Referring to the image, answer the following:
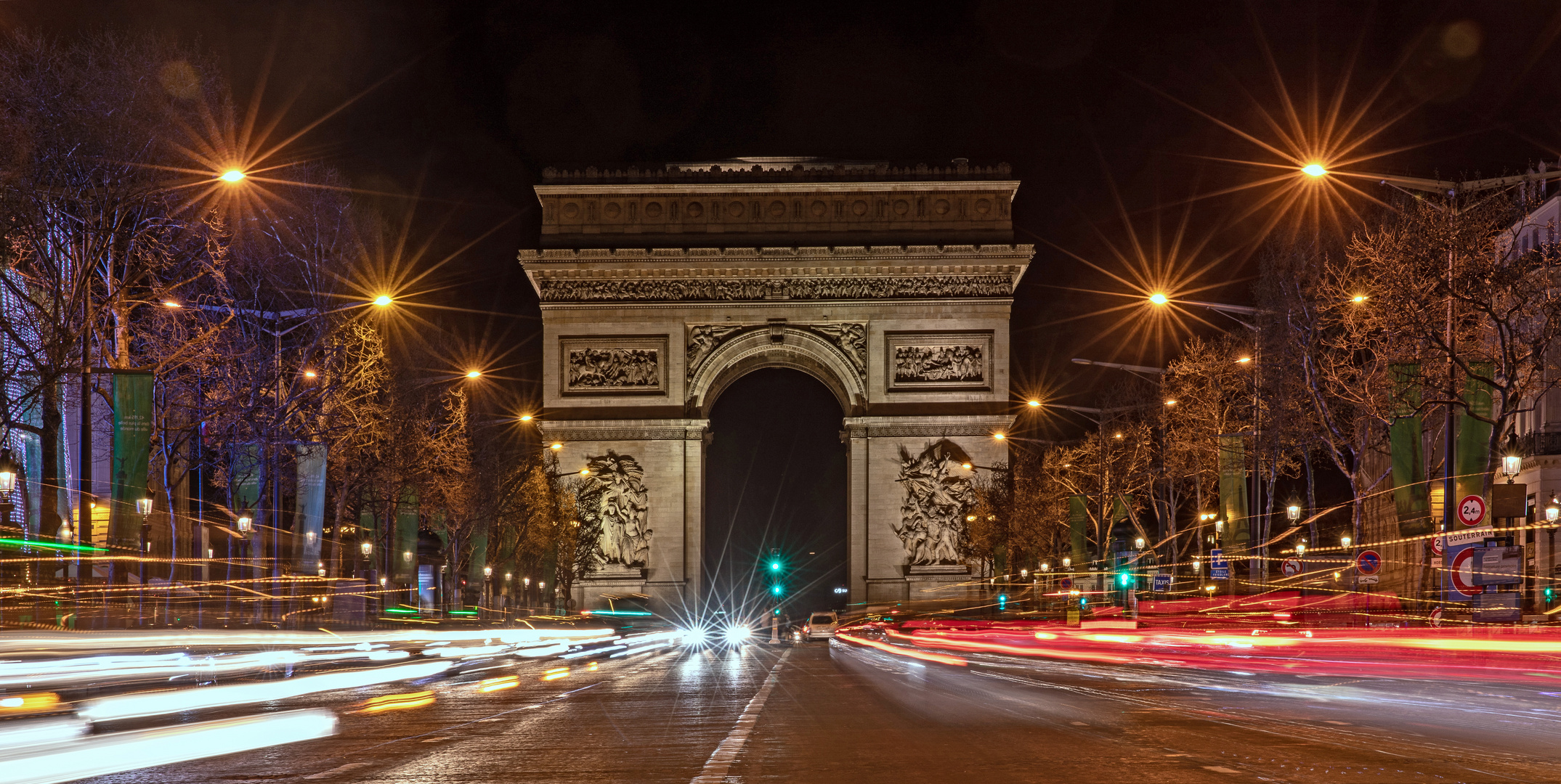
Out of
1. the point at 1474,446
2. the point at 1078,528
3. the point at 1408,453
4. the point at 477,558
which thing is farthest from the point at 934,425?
the point at 1474,446

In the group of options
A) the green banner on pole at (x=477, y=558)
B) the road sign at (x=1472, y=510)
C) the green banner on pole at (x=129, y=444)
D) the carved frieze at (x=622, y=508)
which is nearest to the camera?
the road sign at (x=1472, y=510)

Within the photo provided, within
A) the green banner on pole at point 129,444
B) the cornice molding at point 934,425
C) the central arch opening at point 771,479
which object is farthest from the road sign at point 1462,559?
the central arch opening at point 771,479

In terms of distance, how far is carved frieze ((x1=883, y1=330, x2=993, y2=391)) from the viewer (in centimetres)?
6756

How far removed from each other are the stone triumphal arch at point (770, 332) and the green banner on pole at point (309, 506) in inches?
1177

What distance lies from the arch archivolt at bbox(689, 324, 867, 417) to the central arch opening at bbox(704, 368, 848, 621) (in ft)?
75.1

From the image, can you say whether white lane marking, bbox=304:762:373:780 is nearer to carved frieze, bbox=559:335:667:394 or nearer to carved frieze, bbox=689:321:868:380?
carved frieze, bbox=689:321:868:380

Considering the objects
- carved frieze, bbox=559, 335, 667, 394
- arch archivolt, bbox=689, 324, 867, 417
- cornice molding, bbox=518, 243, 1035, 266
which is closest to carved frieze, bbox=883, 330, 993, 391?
arch archivolt, bbox=689, 324, 867, 417

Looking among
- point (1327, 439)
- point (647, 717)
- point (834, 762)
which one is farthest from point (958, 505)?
point (834, 762)

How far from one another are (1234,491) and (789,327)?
2874 cm

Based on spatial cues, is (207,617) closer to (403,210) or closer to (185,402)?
(185,402)

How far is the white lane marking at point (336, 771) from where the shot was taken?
9867mm

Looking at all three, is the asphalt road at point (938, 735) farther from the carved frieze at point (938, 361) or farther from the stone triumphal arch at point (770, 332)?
the carved frieze at point (938, 361)

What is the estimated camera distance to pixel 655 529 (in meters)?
67.4

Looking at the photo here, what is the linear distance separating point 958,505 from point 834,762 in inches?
2256
